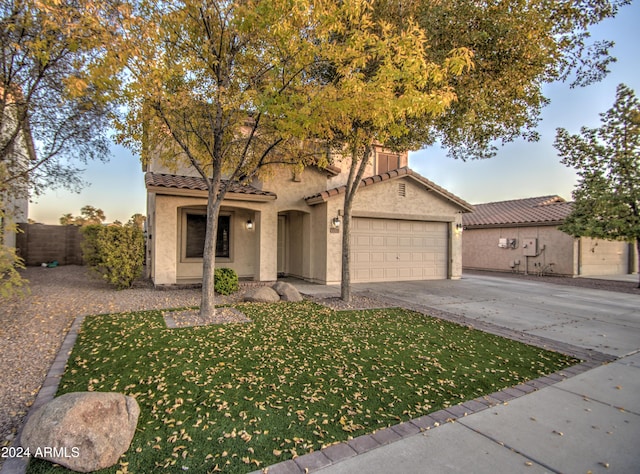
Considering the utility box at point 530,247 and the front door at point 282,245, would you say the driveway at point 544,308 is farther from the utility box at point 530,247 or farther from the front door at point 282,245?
the utility box at point 530,247

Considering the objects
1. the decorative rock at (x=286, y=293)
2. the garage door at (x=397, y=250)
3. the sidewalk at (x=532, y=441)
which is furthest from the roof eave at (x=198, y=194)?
the sidewalk at (x=532, y=441)

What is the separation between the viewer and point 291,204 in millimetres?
12914

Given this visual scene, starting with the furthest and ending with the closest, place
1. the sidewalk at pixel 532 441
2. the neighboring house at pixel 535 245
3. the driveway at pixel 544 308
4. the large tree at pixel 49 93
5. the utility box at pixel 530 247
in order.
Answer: the utility box at pixel 530 247, the neighboring house at pixel 535 245, the driveway at pixel 544 308, the large tree at pixel 49 93, the sidewalk at pixel 532 441

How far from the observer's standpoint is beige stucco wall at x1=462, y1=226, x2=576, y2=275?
56.6 feet

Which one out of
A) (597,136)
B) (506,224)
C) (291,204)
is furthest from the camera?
(506,224)

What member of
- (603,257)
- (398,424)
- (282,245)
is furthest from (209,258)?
(603,257)

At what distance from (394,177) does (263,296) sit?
7.66 meters

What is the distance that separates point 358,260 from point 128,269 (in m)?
7.70

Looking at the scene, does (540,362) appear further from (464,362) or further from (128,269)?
(128,269)

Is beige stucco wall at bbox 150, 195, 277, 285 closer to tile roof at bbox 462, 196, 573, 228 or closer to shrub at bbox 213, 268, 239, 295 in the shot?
shrub at bbox 213, 268, 239, 295

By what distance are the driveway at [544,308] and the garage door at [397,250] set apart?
2.43 ft

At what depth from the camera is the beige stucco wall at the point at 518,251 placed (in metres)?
17.3

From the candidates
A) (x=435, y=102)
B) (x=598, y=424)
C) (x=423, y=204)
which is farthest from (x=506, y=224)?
(x=598, y=424)

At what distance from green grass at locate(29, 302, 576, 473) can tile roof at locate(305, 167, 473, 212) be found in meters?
6.31
